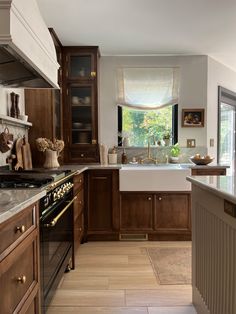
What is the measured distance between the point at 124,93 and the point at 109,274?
2.56 metres

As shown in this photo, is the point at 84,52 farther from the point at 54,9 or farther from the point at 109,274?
the point at 109,274

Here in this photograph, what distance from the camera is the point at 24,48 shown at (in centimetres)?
171

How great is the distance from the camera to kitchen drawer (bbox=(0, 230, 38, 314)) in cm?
119

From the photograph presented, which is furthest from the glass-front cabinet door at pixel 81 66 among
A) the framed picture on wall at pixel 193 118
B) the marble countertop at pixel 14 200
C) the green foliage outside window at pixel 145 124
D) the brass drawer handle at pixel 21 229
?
the brass drawer handle at pixel 21 229

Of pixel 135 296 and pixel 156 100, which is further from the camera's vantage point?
pixel 156 100

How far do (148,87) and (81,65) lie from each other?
1.01 metres

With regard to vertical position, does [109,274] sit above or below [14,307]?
below

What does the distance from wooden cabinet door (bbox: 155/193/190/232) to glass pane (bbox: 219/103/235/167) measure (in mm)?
1504

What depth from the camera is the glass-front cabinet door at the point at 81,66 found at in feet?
13.2

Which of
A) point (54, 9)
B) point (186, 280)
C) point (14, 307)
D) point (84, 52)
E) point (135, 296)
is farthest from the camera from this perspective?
point (84, 52)

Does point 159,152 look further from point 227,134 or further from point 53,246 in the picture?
point 53,246

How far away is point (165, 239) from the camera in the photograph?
12.4ft

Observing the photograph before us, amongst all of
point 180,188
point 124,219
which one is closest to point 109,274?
point 124,219

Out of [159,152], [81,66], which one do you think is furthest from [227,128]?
[81,66]
